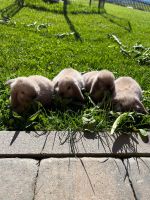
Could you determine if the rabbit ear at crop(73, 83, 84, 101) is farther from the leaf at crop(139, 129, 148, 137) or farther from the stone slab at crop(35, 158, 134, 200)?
the stone slab at crop(35, 158, 134, 200)

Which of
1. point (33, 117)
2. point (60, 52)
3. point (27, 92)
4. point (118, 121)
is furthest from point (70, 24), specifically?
point (118, 121)

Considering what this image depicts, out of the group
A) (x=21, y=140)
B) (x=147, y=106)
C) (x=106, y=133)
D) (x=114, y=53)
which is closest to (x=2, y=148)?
(x=21, y=140)

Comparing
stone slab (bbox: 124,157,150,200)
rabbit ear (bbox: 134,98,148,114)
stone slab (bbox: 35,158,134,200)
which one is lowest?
stone slab (bbox: 124,157,150,200)

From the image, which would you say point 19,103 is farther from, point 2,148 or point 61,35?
point 61,35

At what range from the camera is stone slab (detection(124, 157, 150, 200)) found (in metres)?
3.82

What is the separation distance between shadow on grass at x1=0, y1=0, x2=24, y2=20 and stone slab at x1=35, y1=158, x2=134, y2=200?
26.9 feet

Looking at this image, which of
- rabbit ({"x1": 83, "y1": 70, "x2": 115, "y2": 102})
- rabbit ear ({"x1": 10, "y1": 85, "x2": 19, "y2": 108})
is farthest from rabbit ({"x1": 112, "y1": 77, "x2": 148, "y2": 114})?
rabbit ear ({"x1": 10, "y1": 85, "x2": 19, "y2": 108})

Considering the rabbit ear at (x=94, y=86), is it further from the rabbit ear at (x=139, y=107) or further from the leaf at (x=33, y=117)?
the leaf at (x=33, y=117)

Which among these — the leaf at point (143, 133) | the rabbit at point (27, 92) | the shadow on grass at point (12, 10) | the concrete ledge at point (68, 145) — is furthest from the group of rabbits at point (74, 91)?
the shadow on grass at point (12, 10)

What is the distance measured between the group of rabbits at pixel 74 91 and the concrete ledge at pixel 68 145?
1.71 ft

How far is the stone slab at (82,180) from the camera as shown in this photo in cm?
374

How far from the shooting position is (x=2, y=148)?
4.40m

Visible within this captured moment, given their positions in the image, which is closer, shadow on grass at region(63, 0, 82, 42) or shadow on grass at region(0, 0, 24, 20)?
shadow on grass at region(63, 0, 82, 42)

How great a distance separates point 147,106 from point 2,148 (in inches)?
91.2
